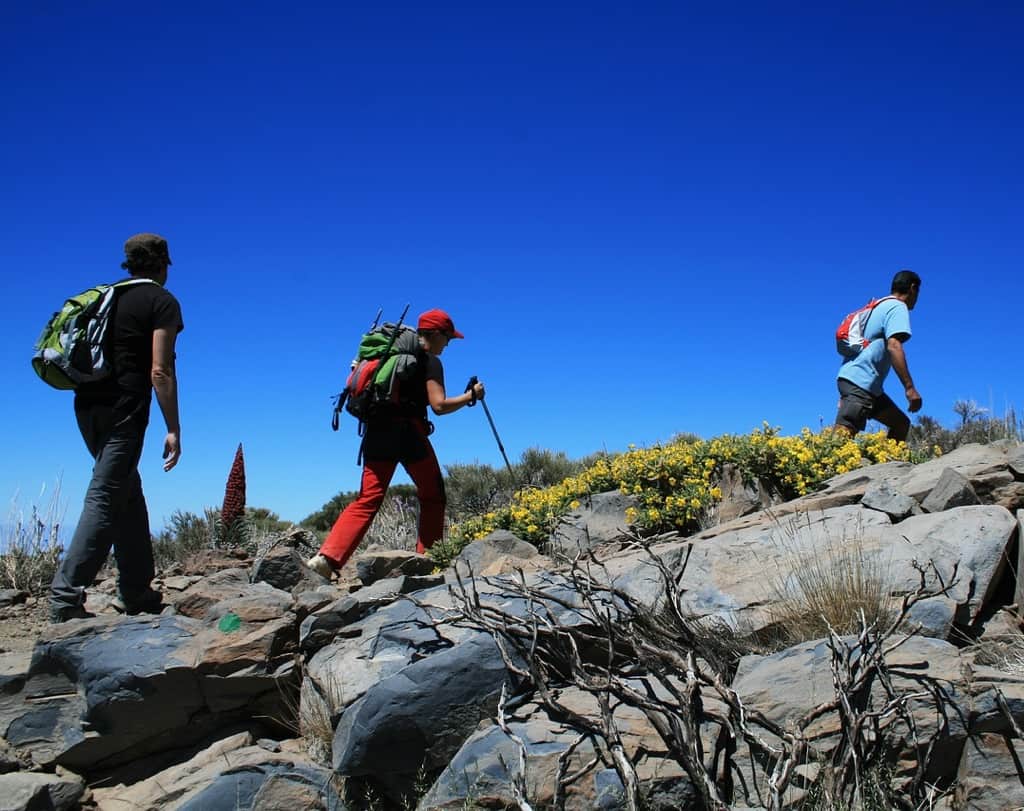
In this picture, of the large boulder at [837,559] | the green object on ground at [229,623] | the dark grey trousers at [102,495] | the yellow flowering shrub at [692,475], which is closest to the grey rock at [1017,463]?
the large boulder at [837,559]

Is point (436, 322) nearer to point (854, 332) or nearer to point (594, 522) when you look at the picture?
point (594, 522)

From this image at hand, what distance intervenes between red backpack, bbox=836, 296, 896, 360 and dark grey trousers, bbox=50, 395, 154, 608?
635 cm

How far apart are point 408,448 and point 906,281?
16.6 feet

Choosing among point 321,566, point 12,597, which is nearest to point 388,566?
point 321,566

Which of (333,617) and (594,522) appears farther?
(594,522)

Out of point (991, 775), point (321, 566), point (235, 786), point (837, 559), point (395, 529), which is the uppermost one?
point (395, 529)

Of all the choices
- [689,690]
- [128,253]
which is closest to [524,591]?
[689,690]

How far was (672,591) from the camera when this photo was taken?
3.98m

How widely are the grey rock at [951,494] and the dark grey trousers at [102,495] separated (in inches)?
193

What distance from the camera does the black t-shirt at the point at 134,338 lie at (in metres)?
5.02

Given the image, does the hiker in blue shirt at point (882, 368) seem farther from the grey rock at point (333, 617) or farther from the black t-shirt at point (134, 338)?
the black t-shirt at point (134, 338)

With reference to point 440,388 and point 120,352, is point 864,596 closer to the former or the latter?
point 440,388

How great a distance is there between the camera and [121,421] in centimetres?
499

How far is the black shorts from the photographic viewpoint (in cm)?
816
